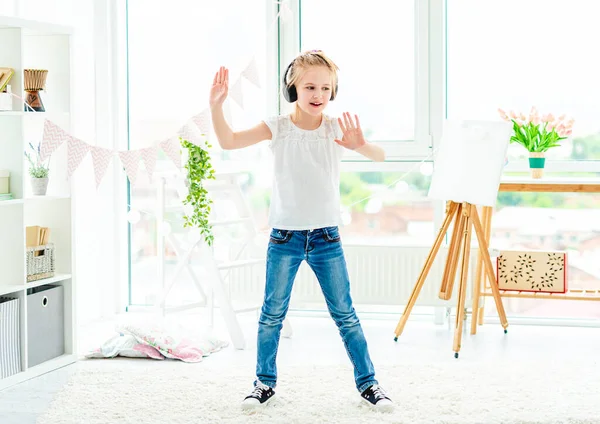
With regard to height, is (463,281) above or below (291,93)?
below

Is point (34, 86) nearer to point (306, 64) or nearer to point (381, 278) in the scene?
point (306, 64)

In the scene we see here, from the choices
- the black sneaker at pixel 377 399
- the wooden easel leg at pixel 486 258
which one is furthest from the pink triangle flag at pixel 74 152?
the wooden easel leg at pixel 486 258

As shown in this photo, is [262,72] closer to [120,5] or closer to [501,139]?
[120,5]

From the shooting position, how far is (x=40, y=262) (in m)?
3.26

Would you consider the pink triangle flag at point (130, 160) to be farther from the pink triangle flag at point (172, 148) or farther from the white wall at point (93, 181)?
the white wall at point (93, 181)

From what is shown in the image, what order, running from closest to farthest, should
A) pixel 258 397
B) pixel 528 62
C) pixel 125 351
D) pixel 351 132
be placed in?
pixel 351 132, pixel 258 397, pixel 125 351, pixel 528 62

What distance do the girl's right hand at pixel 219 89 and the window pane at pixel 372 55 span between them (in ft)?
5.46

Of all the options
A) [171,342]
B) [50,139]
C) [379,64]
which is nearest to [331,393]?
[171,342]

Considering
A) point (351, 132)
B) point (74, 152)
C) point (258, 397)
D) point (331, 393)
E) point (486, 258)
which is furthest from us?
point (486, 258)

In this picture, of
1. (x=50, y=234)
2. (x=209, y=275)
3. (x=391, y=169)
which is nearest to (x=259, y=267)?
(x=209, y=275)

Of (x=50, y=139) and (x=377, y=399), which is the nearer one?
(x=377, y=399)

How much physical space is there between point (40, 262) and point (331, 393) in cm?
124

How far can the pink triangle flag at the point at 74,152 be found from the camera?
3150 mm

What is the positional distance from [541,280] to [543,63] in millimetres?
1045
